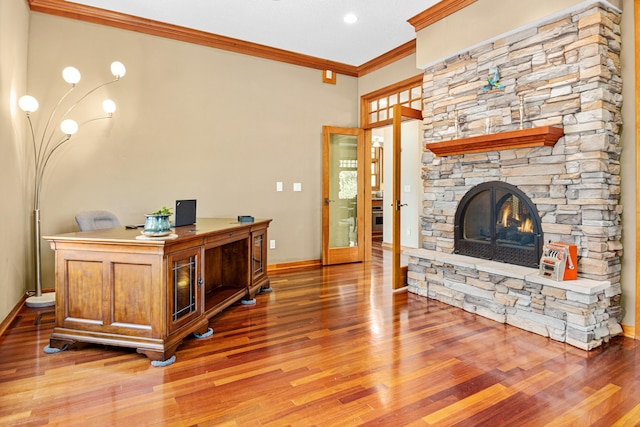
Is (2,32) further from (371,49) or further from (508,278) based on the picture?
(508,278)

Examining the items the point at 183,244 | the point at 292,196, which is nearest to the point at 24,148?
the point at 183,244

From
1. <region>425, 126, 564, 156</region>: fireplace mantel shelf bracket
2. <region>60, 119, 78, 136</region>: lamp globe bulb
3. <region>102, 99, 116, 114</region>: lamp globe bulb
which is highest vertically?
<region>102, 99, 116, 114</region>: lamp globe bulb

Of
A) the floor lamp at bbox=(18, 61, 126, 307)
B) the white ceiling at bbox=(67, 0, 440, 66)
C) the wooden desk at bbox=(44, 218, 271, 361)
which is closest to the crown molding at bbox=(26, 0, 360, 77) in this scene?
the white ceiling at bbox=(67, 0, 440, 66)

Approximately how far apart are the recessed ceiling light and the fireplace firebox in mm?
2225

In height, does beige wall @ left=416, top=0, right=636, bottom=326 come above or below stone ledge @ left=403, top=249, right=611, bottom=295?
above

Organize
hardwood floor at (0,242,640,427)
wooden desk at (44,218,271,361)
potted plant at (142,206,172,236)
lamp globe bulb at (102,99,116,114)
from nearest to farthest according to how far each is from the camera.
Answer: hardwood floor at (0,242,640,427) < wooden desk at (44,218,271,361) < potted plant at (142,206,172,236) < lamp globe bulb at (102,99,116,114)

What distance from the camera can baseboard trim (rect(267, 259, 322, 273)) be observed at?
17.0 ft

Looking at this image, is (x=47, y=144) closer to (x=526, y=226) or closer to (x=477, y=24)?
(x=477, y=24)

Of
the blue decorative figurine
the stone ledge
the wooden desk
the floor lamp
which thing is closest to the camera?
the wooden desk

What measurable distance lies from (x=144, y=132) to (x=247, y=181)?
1338 millimetres

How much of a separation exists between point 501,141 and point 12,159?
160 inches

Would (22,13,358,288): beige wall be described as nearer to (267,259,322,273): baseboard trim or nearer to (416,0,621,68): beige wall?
(267,259,322,273): baseboard trim

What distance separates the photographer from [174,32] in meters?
4.36

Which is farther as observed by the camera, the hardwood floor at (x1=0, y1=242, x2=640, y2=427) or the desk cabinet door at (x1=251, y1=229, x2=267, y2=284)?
the desk cabinet door at (x1=251, y1=229, x2=267, y2=284)
